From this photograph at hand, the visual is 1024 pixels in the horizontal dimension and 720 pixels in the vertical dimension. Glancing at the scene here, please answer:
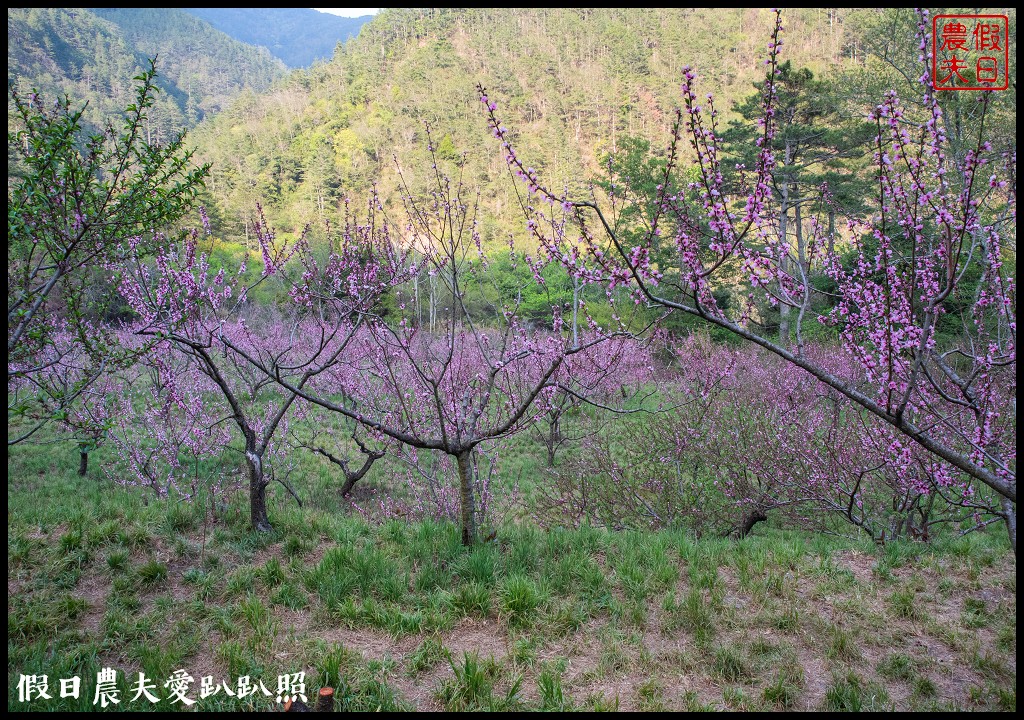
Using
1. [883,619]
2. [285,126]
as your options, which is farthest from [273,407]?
[285,126]

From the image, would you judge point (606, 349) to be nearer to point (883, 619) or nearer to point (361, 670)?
point (883, 619)

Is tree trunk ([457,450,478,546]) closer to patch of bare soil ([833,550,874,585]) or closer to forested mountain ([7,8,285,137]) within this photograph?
patch of bare soil ([833,550,874,585])

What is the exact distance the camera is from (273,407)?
13000mm

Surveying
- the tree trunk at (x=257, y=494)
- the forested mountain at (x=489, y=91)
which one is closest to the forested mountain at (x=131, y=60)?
the forested mountain at (x=489, y=91)

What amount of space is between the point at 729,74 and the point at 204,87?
74.2m

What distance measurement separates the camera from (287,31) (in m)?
161

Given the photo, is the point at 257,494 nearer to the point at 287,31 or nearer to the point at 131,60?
the point at 131,60

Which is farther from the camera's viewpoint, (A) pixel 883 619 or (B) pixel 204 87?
(B) pixel 204 87

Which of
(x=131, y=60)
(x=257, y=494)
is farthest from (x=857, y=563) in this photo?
(x=131, y=60)

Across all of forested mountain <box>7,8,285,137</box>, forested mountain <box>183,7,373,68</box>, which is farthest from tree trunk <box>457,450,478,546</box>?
forested mountain <box>183,7,373,68</box>

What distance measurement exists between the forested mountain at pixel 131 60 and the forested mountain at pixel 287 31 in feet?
138

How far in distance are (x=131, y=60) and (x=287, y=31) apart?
11654cm

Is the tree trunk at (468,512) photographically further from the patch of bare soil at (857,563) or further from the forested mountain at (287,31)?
the forested mountain at (287,31)

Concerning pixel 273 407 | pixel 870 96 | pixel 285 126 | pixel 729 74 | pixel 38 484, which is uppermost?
pixel 729 74
